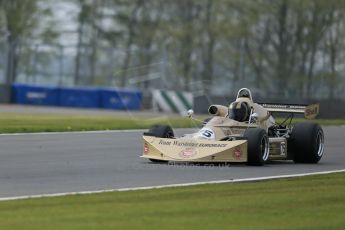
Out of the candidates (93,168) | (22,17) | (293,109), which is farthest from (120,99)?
(93,168)

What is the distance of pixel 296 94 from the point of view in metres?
51.8

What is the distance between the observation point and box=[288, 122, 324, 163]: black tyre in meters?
18.4

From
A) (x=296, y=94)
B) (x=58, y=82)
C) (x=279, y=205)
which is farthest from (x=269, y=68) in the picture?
(x=279, y=205)

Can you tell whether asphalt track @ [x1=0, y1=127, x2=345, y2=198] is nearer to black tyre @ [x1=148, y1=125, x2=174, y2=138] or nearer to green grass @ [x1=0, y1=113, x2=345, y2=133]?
black tyre @ [x1=148, y1=125, x2=174, y2=138]

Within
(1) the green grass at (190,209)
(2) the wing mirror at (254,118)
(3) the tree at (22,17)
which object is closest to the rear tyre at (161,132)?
(2) the wing mirror at (254,118)

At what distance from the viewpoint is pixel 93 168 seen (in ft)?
53.0

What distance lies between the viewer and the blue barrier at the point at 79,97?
47.9 metres

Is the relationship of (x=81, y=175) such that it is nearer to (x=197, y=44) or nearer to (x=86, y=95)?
(x=86, y=95)

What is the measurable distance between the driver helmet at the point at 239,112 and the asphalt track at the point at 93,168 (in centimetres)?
92

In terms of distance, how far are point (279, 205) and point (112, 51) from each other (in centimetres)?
4042

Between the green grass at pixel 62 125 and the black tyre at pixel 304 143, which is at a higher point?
the black tyre at pixel 304 143

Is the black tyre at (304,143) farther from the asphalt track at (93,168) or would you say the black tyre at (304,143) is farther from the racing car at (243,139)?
the asphalt track at (93,168)

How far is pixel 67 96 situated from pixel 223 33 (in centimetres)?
1561

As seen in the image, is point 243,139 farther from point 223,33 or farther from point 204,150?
point 223,33
